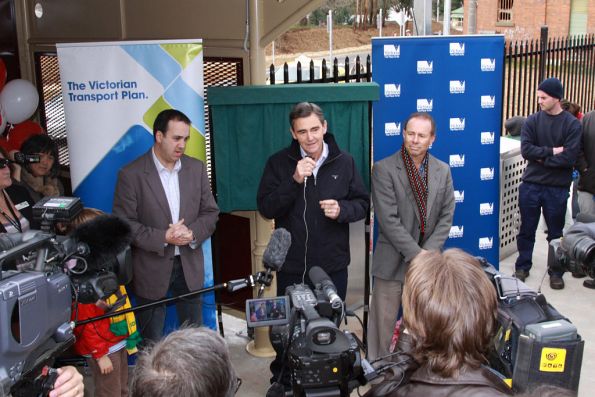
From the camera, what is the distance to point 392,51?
520cm

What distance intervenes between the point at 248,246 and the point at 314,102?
136 centimetres

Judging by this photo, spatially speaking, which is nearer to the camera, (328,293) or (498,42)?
(328,293)

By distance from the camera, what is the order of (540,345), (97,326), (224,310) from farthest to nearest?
(224,310) < (97,326) < (540,345)

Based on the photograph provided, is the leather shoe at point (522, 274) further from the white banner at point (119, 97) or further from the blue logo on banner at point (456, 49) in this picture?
the white banner at point (119, 97)

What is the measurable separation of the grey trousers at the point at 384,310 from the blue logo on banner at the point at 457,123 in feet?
4.75

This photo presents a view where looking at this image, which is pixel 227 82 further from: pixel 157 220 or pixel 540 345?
pixel 540 345

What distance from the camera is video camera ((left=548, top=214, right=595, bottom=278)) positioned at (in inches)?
110

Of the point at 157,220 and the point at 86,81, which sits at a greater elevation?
the point at 86,81

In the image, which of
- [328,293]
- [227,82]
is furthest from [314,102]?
[328,293]

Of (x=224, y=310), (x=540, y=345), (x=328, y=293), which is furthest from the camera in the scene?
(x=224, y=310)

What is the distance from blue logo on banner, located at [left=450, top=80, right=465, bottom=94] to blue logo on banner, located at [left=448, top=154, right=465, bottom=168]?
0.50 m

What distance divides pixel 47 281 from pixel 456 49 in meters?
3.89

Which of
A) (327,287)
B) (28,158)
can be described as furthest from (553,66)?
(327,287)

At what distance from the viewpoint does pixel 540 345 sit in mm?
2986
